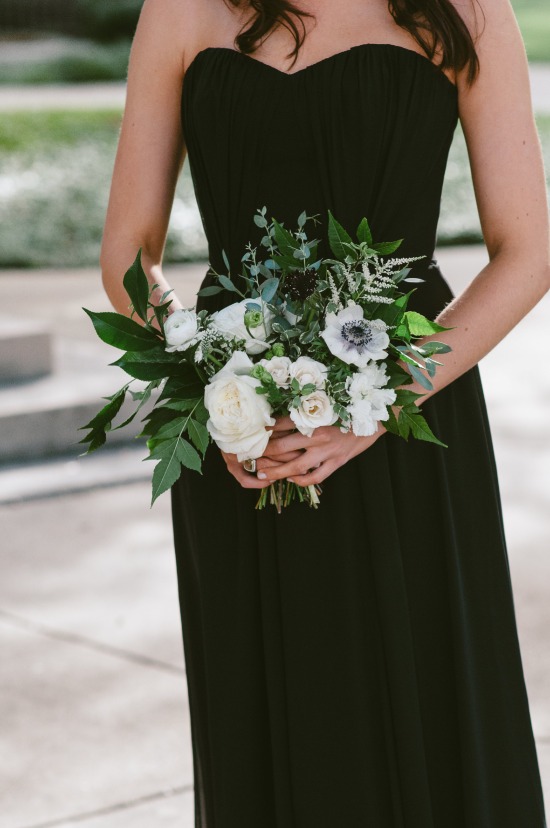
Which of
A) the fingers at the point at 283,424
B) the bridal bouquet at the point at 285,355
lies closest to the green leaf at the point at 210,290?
the bridal bouquet at the point at 285,355

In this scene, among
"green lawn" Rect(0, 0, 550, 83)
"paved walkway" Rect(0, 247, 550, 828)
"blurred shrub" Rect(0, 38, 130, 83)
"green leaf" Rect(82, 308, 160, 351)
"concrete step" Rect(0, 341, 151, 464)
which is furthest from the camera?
"green lawn" Rect(0, 0, 550, 83)

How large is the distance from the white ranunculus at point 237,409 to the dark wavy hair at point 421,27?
717 mm

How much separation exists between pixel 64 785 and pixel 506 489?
3294 millimetres

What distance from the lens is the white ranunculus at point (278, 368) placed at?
2133mm

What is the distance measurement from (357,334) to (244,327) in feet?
0.67

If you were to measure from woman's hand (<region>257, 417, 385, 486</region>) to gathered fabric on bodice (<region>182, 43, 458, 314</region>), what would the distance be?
436 mm

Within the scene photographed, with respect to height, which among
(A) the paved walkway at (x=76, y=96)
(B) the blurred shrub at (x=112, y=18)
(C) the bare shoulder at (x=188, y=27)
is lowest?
(C) the bare shoulder at (x=188, y=27)

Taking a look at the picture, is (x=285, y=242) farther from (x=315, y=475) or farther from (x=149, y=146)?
(x=149, y=146)

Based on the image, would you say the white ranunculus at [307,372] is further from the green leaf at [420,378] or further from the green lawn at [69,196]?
the green lawn at [69,196]

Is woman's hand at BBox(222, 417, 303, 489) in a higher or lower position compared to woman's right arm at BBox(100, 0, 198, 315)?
lower

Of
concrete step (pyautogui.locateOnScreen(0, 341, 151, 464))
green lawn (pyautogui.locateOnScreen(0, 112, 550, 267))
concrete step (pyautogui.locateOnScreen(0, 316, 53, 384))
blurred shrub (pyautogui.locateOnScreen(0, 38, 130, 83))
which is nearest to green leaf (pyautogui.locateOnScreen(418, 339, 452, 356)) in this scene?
concrete step (pyautogui.locateOnScreen(0, 341, 151, 464))

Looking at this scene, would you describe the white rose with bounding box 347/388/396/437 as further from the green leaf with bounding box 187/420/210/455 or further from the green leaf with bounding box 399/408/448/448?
the green leaf with bounding box 187/420/210/455

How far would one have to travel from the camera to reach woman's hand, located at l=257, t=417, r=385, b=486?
2232 millimetres

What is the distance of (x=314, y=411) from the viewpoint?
2.15 meters
